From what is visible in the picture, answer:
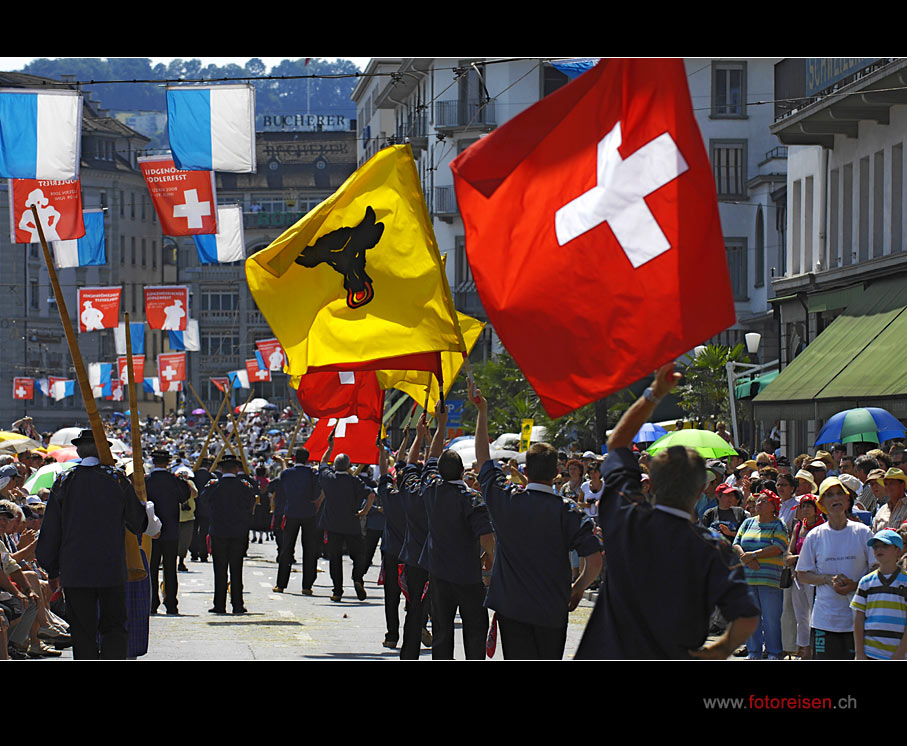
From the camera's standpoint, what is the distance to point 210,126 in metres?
23.8

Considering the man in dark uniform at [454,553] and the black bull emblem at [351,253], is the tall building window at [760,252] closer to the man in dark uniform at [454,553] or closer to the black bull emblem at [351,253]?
the black bull emblem at [351,253]

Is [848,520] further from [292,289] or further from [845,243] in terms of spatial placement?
[845,243]

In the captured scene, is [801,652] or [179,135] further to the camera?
[179,135]

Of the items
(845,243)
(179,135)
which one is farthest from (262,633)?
(845,243)

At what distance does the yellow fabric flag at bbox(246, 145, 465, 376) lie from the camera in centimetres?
1170

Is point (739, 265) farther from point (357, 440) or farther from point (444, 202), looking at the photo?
point (357, 440)

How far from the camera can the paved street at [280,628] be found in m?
14.2

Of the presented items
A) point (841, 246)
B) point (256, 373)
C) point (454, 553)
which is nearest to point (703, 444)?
point (454, 553)

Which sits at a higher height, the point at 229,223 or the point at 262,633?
the point at 229,223

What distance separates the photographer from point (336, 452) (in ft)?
63.7

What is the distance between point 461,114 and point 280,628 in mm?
44195

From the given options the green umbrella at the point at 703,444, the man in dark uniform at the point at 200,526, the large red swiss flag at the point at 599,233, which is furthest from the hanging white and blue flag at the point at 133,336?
the large red swiss flag at the point at 599,233
